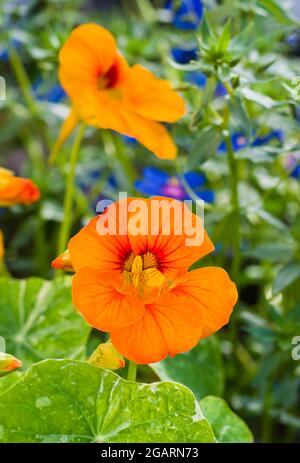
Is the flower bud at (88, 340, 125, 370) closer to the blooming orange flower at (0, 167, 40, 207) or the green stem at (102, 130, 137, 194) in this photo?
the blooming orange flower at (0, 167, 40, 207)

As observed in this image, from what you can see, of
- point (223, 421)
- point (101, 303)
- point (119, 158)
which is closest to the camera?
point (101, 303)

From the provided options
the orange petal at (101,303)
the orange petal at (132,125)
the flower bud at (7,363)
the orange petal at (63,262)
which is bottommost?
the flower bud at (7,363)

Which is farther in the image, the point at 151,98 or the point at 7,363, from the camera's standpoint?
the point at 151,98

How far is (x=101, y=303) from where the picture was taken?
70 centimetres

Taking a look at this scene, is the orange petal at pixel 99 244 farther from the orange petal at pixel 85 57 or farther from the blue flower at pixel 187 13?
the blue flower at pixel 187 13

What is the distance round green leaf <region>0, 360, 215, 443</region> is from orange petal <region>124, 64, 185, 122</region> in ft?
1.10

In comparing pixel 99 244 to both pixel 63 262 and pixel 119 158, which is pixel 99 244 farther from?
pixel 119 158

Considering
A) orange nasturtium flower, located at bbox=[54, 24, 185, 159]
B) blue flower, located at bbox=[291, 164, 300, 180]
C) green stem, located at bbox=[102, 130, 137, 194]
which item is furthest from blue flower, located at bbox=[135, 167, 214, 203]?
orange nasturtium flower, located at bbox=[54, 24, 185, 159]

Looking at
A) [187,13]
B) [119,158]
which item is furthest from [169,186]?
[187,13]

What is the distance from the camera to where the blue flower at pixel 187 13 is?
49.0 inches

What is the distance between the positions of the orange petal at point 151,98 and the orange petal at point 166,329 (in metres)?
0.29

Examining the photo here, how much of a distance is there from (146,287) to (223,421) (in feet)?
0.71

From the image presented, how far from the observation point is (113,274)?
73 centimetres

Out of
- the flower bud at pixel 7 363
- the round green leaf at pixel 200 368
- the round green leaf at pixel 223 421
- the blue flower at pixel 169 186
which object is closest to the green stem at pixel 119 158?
the blue flower at pixel 169 186
